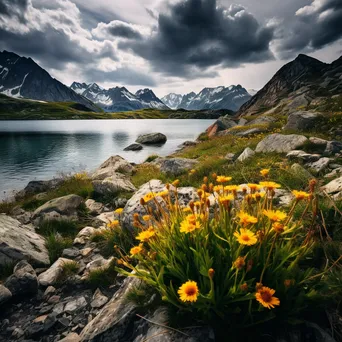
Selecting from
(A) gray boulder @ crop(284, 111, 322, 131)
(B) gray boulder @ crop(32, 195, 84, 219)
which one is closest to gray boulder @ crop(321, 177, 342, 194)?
(B) gray boulder @ crop(32, 195, 84, 219)

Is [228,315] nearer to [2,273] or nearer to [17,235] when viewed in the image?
[2,273]

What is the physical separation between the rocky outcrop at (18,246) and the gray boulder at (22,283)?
69cm

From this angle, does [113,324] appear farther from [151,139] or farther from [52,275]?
[151,139]

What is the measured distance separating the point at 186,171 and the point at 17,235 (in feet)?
24.2

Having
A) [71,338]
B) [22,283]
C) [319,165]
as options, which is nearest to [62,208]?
[22,283]

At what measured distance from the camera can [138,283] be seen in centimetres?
357

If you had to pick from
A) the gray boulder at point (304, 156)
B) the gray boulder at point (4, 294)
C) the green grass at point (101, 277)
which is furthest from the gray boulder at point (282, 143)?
the gray boulder at point (4, 294)

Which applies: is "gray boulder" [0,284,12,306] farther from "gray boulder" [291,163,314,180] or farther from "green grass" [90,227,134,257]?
"gray boulder" [291,163,314,180]

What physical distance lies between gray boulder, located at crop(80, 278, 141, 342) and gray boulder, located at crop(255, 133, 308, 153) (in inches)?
397

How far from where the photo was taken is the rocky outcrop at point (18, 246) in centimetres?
552

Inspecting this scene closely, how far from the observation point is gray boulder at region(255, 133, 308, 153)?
11250 mm

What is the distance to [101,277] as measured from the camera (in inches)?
199

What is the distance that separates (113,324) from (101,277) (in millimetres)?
2050

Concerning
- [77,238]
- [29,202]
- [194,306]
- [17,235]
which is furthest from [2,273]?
[29,202]
